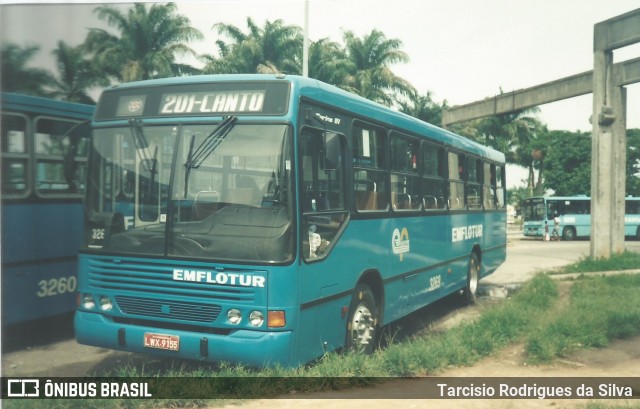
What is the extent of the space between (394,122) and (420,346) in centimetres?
276

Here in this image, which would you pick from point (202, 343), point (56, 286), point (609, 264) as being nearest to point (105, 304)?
point (202, 343)

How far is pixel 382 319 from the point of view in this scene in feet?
22.9

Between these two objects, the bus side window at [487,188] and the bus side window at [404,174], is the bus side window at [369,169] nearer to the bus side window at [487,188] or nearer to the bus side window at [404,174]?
the bus side window at [404,174]

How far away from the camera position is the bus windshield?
5086 millimetres

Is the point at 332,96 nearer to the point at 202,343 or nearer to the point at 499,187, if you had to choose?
the point at 202,343

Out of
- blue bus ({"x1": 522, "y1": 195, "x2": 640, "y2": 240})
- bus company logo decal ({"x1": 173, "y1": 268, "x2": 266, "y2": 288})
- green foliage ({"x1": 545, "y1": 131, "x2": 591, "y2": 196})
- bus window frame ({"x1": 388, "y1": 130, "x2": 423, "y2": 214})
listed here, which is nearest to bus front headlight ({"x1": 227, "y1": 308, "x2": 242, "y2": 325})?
bus company logo decal ({"x1": 173, "y1": 268, "x2": 266, "y2": 288})

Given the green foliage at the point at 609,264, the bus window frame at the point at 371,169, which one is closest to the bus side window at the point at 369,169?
the bus window frame at the point at 371,169

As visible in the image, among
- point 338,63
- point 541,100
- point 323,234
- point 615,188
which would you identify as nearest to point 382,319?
point 323,234

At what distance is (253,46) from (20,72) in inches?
93.4

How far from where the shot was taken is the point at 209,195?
17.0ft

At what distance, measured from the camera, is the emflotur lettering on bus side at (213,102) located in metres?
5.31

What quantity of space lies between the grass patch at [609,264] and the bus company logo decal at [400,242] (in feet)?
24.0

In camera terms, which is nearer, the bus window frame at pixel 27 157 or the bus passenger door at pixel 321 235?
the bus passenger door at pixel 321 235

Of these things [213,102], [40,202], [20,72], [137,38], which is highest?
[137,38]
